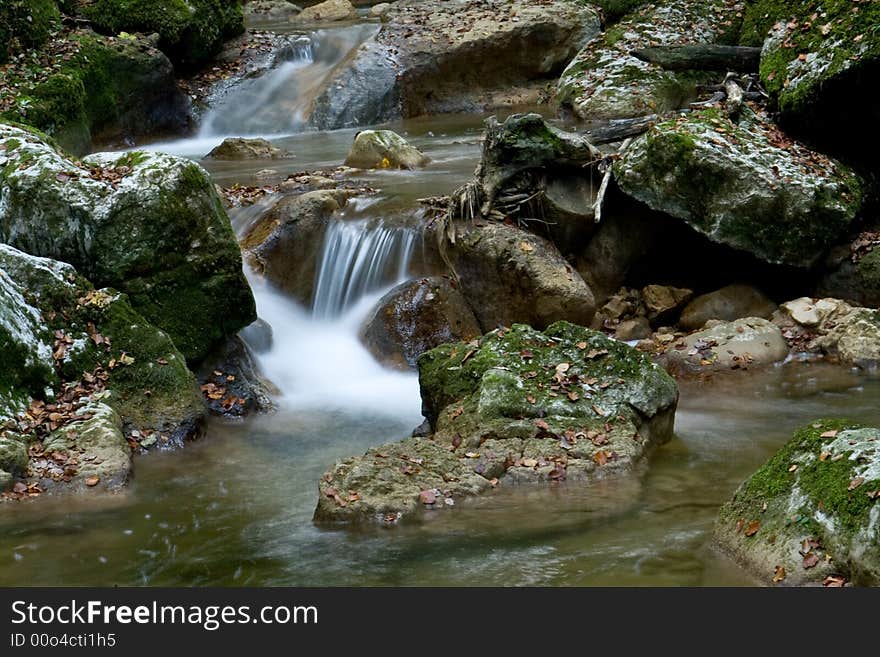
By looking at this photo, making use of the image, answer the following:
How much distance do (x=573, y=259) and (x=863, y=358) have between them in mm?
3072

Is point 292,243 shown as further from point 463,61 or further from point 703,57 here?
point 463,61

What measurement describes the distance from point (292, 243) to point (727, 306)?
4.58 metres

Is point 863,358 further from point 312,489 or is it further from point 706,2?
point 706,2

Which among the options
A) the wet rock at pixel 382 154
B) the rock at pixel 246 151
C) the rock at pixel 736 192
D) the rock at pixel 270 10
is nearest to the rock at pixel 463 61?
the rock at pixel 246 151

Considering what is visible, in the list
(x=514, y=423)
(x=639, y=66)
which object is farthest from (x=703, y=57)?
(x=514, y=423)

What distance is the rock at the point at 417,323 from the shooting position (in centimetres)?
1019

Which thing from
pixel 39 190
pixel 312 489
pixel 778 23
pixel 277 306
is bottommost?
pixel 312 489

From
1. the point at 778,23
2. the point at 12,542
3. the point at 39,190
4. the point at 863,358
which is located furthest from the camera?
the point at 778,23

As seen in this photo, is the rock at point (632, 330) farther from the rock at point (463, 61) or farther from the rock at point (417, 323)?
the rock at point (463, 61)

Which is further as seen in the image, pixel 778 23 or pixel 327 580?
pixel 778 23

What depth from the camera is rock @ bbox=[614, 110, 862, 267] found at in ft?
34.5

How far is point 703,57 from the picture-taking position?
15727 millimetres

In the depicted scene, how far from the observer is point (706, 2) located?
A: 17859mm
